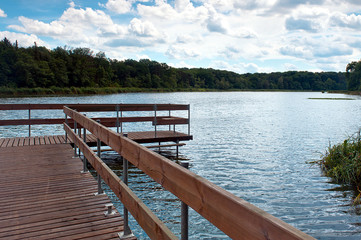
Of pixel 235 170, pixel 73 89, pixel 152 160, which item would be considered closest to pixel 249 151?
pixel 235 170

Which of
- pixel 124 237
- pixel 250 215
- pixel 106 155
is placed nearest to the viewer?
pixel 250 215

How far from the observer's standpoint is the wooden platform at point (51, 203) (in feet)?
11.2

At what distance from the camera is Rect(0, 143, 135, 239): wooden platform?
342 cm

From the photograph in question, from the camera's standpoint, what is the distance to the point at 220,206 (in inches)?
57.4

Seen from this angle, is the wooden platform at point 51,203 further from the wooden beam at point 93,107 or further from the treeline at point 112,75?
the treeline at point 112,75

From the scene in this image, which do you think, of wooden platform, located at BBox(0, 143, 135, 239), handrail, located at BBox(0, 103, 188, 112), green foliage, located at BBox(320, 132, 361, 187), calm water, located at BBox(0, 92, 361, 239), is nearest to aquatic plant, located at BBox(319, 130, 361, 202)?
green foliage, located at BBox(320, 132, 361, 187)

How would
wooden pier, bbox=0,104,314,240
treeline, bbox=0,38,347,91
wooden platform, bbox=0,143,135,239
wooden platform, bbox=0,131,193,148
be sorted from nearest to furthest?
wooden pier, bbox=0,104,314,240 → wooden platform, bbox=0,143,135,239 → wooden platform, bbox=0,131,193,148 → treeline, bbox=0,38,347,91

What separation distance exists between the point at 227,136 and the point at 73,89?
62789mm

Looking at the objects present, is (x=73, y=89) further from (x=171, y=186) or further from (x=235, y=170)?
(x=171, y=186)

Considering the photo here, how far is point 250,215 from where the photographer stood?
1286mm

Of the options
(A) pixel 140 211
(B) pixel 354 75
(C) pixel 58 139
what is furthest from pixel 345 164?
(B) pixel 354 75

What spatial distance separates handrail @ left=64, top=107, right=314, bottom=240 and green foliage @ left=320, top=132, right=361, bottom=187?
870cm

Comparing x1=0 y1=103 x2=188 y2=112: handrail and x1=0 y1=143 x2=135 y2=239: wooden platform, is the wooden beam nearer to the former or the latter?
x1=0 y1=103 x2=188 y2=112: handrail

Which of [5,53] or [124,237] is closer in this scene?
[124,237]
